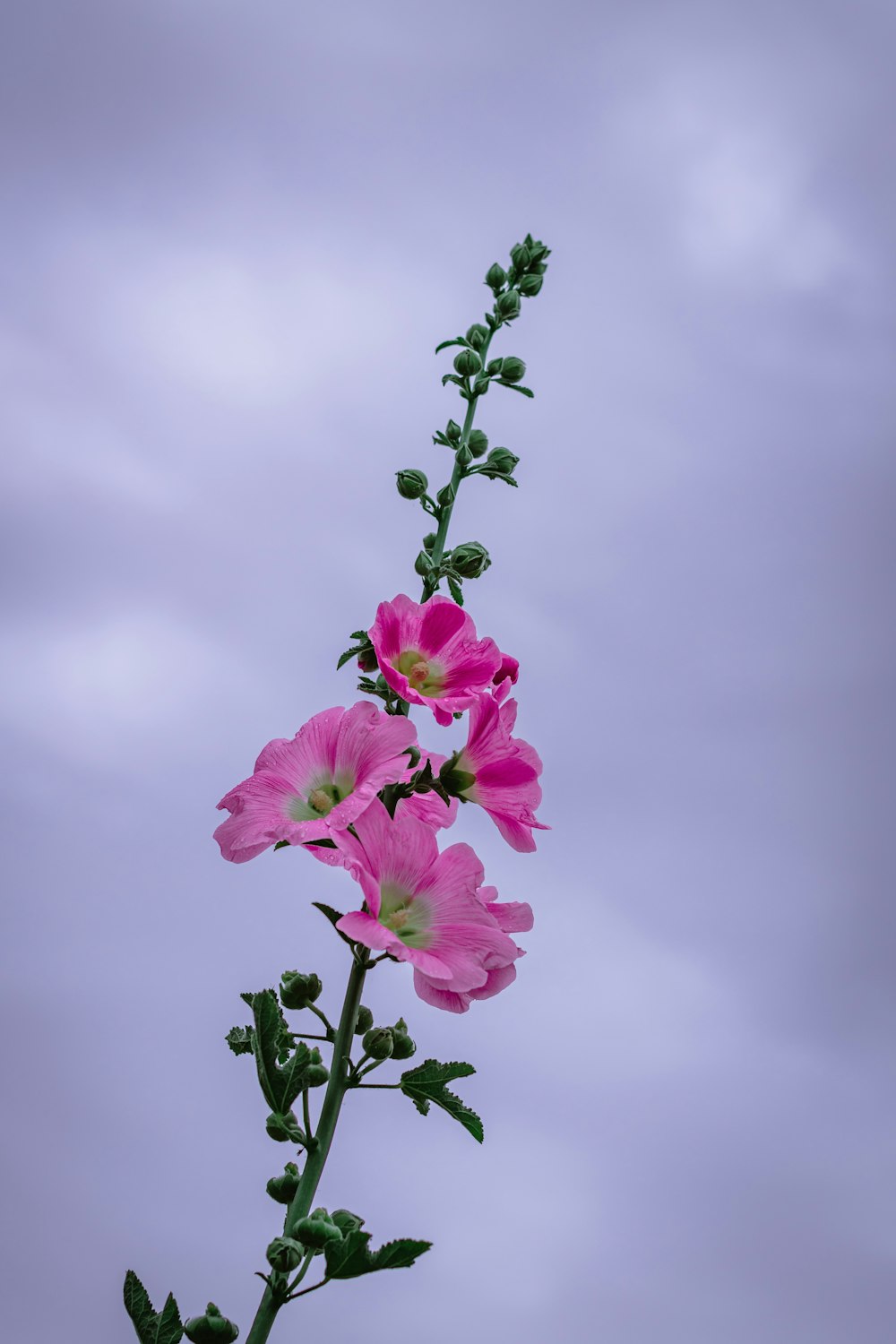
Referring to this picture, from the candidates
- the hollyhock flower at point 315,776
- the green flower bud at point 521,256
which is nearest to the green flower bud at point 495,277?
the green flower bud at point 521,256

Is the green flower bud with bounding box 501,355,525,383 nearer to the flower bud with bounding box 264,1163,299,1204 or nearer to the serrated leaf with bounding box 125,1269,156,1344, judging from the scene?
the flower bud with bounding box 264,1163,299,1204

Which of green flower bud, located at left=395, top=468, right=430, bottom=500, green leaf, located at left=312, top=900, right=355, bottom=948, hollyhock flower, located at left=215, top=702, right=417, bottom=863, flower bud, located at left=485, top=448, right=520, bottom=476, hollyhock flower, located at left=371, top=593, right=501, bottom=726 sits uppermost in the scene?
flower bud, located at left=485, top=448, right=520, bottom=476

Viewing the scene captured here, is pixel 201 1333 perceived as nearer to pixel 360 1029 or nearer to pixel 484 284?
pixel 360 1029

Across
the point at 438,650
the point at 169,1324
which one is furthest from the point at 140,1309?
the point at 438,650

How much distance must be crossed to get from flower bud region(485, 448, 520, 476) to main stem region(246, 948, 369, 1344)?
5.73ft

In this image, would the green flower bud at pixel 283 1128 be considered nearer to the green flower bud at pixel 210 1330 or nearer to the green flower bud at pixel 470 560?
the green flower bud at pixel 210 1330

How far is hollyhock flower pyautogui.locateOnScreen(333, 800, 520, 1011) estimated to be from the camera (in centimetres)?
275

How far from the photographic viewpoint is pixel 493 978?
9.48ft

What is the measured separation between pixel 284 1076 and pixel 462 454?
2.03m

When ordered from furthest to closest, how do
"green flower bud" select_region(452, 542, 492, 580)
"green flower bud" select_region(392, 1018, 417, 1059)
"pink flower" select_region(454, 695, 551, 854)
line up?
"green flower bud" select_region(452, 542, 492, 580)
"pink flower" select_region(454, 695, 551, 854)
"green flower bud" select_region(392, 1018, 417, 1059)

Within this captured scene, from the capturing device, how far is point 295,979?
303cm

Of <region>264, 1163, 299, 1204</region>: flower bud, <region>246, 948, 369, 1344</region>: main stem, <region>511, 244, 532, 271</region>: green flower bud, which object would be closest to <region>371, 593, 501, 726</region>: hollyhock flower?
<region>246, 948, 369, 1344</region>: main stem

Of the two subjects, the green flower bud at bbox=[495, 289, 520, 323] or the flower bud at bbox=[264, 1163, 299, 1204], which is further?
the green flower bud at bbox=[495, 289, 520, 323]

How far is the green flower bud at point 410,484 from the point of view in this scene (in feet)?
11.9
